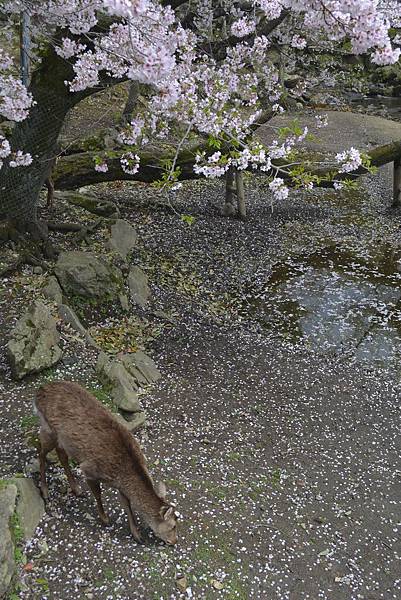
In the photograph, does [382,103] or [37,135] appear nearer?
[37,135]

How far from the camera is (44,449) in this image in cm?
415

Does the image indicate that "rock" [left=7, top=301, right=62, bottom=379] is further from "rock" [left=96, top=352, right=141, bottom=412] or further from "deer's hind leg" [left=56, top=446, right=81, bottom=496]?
"deer's hind leg" [left=56, top=446, right=81, bottom=496]

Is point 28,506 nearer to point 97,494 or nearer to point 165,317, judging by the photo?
point 97,494

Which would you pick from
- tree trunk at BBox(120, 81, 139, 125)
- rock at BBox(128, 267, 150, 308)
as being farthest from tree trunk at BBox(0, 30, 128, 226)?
tree trunk at BBox(120, 81, 139, 125)

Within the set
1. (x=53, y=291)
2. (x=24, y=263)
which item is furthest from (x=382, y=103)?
(x=53, y=291)

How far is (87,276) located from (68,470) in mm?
3688

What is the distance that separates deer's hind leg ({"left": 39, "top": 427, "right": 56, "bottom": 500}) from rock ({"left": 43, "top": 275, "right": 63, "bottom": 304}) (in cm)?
319

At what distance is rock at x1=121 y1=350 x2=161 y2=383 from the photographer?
633 centimetres

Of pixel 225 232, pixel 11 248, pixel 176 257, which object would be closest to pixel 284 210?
pixel 225 232

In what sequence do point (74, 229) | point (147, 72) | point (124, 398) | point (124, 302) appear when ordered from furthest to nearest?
point (74, 229) → point (124, 302) → point (124, 398) → point (147, 72)

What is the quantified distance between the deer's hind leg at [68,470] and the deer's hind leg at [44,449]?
2.8 inches

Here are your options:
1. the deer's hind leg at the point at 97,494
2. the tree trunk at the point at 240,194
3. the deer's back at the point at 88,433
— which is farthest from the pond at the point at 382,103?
the deer's hind leg at the point at 97,494

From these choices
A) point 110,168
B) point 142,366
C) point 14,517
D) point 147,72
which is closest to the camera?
point 14,517

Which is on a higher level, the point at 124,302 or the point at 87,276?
the point at 87,276
